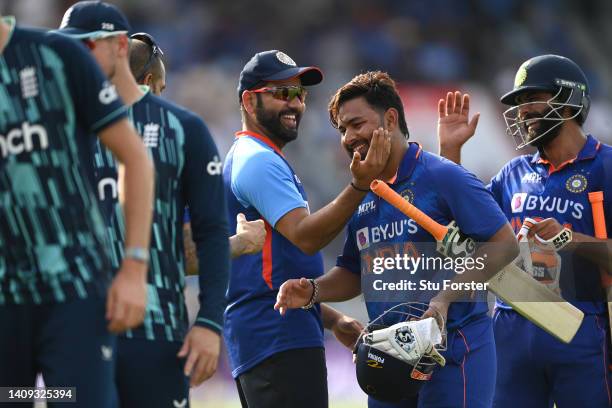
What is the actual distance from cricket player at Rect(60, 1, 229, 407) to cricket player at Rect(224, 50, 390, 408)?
109cm

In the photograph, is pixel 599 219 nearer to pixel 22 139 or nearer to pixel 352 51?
pixel 22 139

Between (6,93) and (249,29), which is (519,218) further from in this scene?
(249,29)

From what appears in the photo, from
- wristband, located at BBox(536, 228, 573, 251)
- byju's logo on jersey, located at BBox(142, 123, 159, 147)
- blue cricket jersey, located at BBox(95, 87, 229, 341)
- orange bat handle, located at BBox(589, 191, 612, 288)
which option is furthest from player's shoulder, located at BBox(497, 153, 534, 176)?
byju's logo on jersey, located at BBox(142, 123, 159, 147)

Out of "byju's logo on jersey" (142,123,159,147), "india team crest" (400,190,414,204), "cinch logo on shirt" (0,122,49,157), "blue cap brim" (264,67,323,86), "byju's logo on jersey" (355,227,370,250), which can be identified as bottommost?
"byju's logo on jersey" (355,227,370,250)

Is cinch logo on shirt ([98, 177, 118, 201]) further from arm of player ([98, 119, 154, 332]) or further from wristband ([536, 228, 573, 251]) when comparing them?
wristband ([536, 228, 573, 251])

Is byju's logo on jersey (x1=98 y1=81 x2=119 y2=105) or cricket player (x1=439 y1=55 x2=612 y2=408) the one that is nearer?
byju's logo on jersey (x1=98 y1=81 x2=119 y2=105)

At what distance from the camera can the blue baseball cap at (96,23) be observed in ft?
12.1

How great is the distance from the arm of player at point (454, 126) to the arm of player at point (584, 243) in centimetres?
64

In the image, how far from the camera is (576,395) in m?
5.37

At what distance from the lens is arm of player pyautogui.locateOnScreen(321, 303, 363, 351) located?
212 inches

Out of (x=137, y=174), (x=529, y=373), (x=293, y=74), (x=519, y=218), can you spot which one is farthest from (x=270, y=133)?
(x=137, y=174)

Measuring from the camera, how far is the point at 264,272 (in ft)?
16.8

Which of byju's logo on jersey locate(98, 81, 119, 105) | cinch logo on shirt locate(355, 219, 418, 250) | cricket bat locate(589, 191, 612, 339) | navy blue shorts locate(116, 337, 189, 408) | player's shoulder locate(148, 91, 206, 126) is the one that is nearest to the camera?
byju's logo on jersey locate(98, 81, 119, 105)

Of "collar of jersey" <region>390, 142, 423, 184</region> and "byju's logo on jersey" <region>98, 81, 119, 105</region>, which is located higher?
"byju's logo on jersey" <region>98, 81, 119, 105</region>
